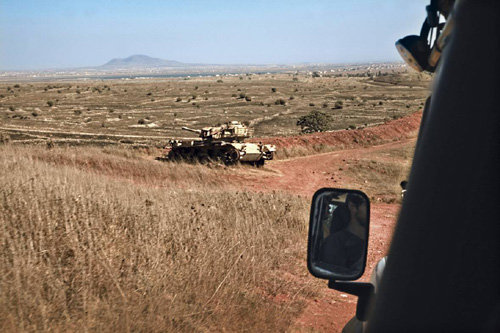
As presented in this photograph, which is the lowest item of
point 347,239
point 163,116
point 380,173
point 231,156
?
point 163,116

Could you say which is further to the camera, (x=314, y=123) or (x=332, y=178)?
(x=314, y=123)

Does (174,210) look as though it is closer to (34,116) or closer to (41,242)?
(41,242)

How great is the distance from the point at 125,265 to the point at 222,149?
51.6 ft

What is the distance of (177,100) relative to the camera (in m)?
60.3

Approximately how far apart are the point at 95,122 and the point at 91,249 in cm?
3625

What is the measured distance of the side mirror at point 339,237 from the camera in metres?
1.97

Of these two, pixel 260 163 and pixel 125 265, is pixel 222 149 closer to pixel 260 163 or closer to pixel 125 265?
pixel 260 163

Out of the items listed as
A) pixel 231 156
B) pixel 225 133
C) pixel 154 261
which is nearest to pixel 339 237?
pixel 154 261

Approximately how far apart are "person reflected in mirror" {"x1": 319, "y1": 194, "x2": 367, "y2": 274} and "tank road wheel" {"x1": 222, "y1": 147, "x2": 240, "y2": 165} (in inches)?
692

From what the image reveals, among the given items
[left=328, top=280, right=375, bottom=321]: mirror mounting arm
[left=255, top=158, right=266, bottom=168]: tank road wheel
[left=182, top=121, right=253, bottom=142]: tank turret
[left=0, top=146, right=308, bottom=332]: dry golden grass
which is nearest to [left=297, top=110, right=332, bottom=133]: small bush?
[left=182, top=121, right=253, bottom=142]: tank turret

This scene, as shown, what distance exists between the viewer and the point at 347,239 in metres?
2.05

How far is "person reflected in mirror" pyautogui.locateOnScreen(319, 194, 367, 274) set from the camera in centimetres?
198

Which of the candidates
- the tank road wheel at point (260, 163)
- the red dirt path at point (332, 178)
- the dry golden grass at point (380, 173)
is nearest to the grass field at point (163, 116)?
the red dirt path at point (332, 178)

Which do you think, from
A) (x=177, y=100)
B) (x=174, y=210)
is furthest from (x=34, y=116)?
(x=174, y=210)
